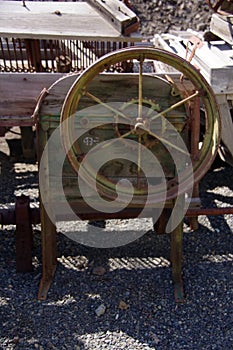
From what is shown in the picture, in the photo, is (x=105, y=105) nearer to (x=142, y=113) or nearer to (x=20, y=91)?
(x=142, y=113)

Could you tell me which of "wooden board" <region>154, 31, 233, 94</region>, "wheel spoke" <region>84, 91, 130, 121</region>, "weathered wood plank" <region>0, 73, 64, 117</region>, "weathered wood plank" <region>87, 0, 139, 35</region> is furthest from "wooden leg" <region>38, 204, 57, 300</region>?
"weathered wood plank" <region>87, 0, 139, 35</region>

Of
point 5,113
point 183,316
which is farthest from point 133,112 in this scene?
point 183,316

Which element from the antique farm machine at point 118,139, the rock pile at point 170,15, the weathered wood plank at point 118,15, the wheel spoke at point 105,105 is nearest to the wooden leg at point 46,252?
the antique farm machine at point 118,139

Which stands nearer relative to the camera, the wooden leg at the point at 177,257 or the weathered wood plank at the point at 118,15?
the wooden leg at the point at 177,257

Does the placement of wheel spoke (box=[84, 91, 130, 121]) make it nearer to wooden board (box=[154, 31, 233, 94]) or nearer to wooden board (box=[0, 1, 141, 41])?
wooden board (box=[154, 31, 233, 94])

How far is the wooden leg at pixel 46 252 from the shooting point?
9.64 ft

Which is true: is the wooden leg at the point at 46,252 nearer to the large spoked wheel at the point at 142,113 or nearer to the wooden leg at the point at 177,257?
the large spoked wheel at the point at 142,113

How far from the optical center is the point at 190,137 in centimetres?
315

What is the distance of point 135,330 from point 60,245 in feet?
3.19

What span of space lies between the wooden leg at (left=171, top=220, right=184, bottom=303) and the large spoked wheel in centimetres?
46

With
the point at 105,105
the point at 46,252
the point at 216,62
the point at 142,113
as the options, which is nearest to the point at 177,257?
the point at 46,252

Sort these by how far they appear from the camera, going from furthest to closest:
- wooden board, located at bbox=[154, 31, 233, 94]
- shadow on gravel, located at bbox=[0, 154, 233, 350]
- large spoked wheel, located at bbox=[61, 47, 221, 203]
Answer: wooden board, located at bbox=[154, 31, 233, 94] < shadow on gravel, located at bbox=[0, 154, 233, 350] < large spoked wheel, located at bbox=[61, 47, 221, 203]

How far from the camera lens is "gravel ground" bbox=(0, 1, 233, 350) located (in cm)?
266

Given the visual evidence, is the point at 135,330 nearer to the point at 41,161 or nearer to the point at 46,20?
the point at 41,161
